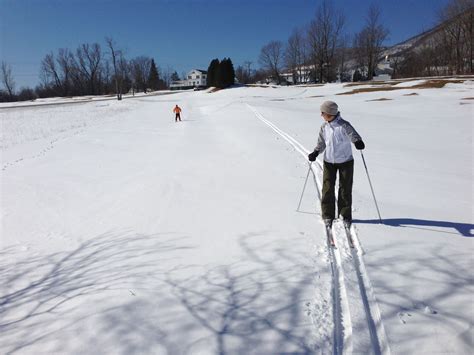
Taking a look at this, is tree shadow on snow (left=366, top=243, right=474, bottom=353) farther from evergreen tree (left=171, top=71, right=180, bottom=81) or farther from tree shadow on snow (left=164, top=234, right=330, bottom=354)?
evergreen tree (left=171, top=71, right=180, bottom=81)

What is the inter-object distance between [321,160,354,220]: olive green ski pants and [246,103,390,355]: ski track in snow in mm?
519

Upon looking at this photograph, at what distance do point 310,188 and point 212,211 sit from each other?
214 centimetres

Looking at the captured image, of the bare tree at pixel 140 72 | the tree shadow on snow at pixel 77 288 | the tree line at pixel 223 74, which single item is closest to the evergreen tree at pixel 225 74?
the tree line at pixel 223 74

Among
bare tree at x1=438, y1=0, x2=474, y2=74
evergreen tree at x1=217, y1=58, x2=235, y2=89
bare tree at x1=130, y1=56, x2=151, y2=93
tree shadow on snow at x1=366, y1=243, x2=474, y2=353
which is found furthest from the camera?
bare tree at x1=130, y1=56, x2=151, y2=93

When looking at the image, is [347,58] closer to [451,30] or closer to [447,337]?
[451,30]

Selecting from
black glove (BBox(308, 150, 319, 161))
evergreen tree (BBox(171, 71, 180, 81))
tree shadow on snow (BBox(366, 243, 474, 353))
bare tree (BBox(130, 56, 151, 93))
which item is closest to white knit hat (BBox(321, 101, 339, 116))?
black glove (BBox(308, 150, 319, 161))

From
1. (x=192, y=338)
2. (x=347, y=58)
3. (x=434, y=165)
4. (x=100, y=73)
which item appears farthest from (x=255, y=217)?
(x=100, y=73)

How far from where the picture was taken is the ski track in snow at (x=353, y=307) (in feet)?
8.49

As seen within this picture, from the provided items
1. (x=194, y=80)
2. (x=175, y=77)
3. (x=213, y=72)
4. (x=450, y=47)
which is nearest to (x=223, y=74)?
(x=213, y=72)

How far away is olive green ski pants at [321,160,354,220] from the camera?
14.7 ft

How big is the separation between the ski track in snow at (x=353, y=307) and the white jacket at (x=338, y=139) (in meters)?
1.17

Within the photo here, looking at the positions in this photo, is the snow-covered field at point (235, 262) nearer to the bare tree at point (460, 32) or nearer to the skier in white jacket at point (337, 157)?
the skier in white jacket at point (337, 157)

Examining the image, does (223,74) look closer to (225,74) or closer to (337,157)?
(225,74)

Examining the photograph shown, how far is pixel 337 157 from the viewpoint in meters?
4.47
